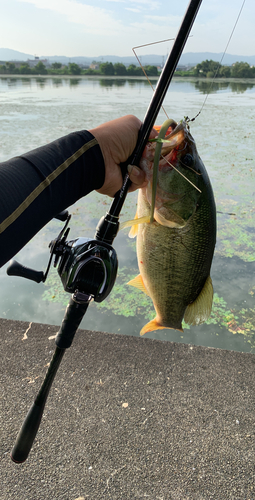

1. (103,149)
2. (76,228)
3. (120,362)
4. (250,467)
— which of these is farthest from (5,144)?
(250,467)

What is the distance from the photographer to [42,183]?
0.99m

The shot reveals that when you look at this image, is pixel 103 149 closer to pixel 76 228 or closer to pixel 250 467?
pixel 250 467

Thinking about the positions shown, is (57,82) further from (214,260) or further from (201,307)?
(201,307)

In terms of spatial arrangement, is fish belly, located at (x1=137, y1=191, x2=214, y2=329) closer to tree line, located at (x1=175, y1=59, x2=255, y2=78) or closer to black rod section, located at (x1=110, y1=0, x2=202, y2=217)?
black rod section, located at (x1=110, y1=0, x2=202, y2=217)

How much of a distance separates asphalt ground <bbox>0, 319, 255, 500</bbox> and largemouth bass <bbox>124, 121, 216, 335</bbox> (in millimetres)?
992

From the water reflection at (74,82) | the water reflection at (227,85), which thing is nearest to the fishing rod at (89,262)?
the water reflection at (227,85)

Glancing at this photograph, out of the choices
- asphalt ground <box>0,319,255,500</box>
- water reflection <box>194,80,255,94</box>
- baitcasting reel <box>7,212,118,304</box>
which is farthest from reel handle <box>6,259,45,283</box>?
water reflection <box>194,80,255,94</box>

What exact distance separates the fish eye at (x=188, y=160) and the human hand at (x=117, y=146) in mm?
152

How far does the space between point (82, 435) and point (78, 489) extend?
318 mm

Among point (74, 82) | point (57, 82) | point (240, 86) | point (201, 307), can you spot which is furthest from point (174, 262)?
point (57, 82)

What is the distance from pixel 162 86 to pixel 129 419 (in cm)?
207

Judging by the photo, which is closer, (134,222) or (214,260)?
(134,222)

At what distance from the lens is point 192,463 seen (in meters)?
1.92

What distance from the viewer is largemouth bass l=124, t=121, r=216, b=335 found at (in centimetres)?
124
